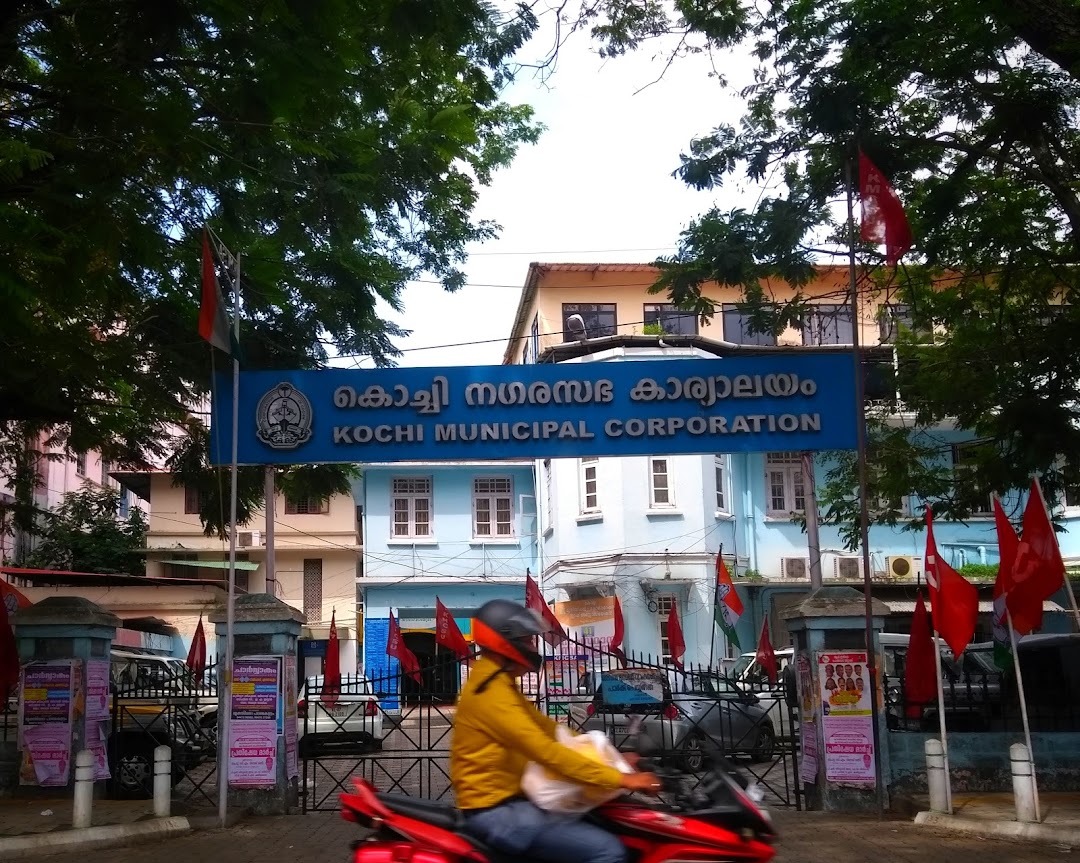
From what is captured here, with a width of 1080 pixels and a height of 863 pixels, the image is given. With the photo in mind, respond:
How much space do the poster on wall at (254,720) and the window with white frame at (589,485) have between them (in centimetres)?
1795

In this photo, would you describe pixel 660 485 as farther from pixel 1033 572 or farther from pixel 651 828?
pixel 651 828

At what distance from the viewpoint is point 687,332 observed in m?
30.3

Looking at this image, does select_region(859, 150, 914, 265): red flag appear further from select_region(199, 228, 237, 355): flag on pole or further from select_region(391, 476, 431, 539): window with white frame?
select_region(391, 476, 431, 539): window with white frame

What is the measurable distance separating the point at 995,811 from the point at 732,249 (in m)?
6.91

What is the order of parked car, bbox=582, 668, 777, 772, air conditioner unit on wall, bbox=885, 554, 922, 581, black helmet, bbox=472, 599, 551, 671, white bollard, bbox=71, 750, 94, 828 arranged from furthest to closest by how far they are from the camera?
air conditioner unit on wall, bbox=885, 554, 922, 581 < parked car, bbox=582, 668, 777, 772 < white bollard, bbox=71, 750, 94, 828 < black helmet, bbox=472, 599, 551, 671

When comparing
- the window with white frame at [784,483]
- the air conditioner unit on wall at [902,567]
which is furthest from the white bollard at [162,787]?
the air conditioner unit on wall at [902,567]

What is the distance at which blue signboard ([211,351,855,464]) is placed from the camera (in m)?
11.9

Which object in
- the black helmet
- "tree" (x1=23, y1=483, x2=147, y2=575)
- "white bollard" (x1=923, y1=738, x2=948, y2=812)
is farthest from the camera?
"tree" (x1=23, y1=483, x2=147, y2=575)

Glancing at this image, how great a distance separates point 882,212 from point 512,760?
8179 mm

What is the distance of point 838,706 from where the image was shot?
11.4 m

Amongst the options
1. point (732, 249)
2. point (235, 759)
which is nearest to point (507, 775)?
point (235, 759)

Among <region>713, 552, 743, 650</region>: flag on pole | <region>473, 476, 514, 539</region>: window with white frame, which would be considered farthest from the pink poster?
<region>473, 476, 514, 539</region>: window with white frame

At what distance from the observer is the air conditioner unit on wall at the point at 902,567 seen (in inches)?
1136

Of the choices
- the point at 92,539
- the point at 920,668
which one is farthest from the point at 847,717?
the point at 92,539
